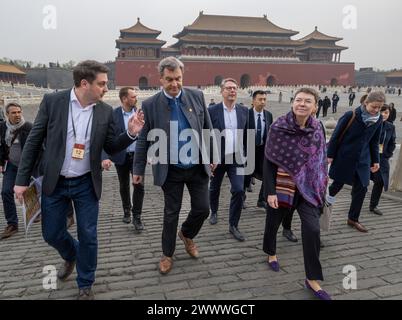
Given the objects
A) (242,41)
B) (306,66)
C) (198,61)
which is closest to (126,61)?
(198,61)

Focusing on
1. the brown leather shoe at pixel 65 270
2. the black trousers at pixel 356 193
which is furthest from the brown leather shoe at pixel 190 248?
the black trousers at pixel 356 193

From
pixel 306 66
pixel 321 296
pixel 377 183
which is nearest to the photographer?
pixel 321 296

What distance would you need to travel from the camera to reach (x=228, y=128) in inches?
154

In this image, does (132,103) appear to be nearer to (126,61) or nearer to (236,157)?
(236,157)

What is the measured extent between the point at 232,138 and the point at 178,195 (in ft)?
4.07

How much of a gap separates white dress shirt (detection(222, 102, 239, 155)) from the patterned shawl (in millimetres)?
1087

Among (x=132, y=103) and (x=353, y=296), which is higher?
(x=132, y=103)

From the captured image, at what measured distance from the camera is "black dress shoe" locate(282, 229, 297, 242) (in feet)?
12.0

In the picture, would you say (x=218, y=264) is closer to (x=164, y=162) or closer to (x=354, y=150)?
(x=164, y=162)

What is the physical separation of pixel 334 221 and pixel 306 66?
46.6m

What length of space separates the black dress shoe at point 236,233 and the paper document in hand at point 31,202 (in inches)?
80.3

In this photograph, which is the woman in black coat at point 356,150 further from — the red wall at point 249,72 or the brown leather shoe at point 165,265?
the red wall at point 249,72

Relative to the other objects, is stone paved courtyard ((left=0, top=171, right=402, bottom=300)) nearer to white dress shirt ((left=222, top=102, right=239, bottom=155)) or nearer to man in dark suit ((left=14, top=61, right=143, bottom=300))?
man in dark suit ((left=14, top=61, right=143, bottom=300))

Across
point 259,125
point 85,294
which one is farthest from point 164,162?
point 259,125
